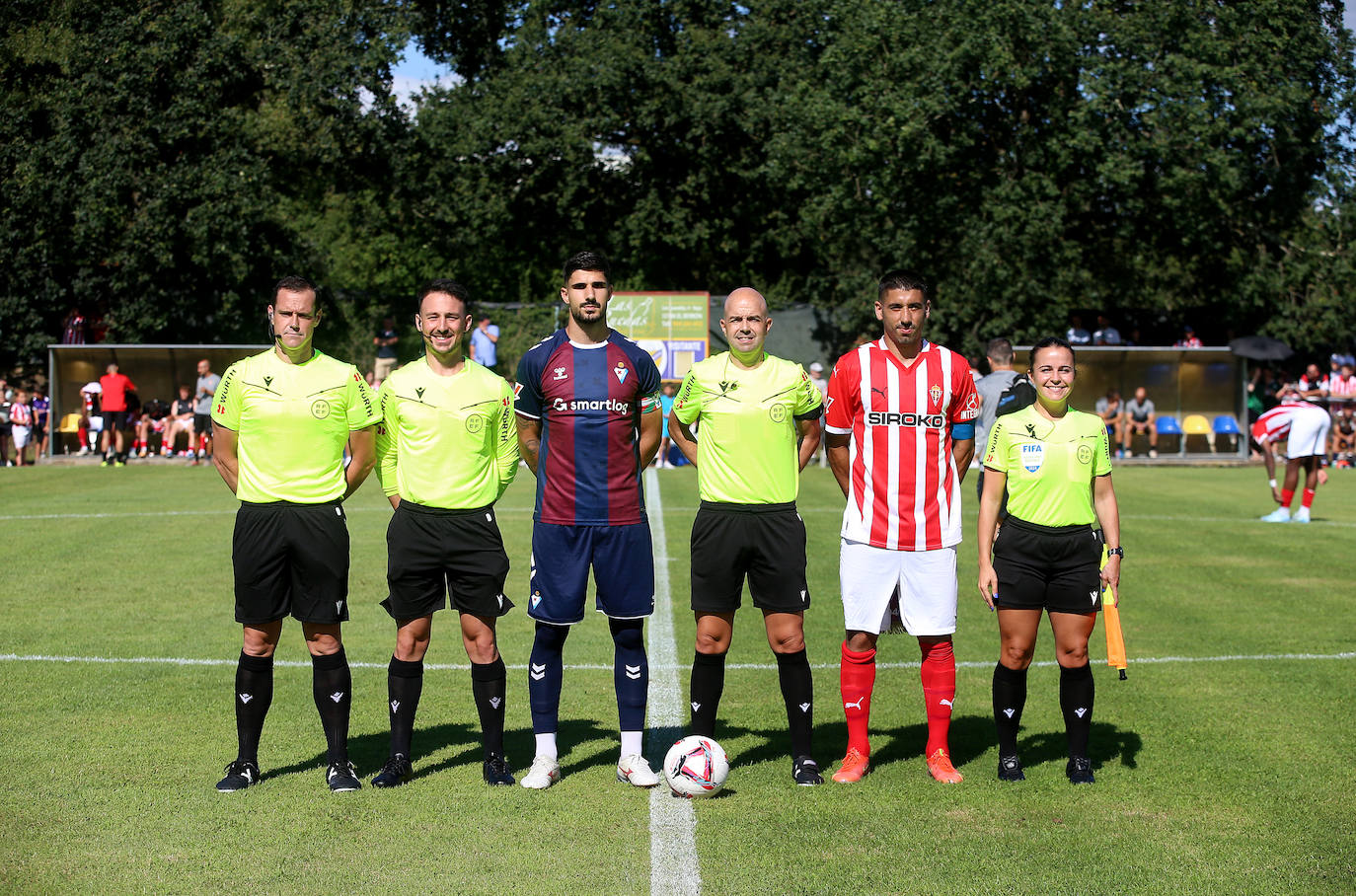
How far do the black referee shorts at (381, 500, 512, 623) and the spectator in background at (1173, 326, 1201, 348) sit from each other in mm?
29958

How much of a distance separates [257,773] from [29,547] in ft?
30.5

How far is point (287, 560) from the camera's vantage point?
5.90 meters

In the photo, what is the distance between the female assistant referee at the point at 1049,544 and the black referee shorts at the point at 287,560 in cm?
289

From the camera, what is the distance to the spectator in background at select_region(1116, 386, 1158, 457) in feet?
104

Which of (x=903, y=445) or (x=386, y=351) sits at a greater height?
(x=386, y=351)

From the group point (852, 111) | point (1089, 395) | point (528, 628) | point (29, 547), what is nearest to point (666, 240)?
point (852, 111)

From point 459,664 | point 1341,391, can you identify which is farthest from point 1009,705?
point 1341,391

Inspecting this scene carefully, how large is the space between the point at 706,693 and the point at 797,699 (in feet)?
1.39

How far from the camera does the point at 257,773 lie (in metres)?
5.91

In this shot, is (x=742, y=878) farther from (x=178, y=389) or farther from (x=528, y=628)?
(x=178, y=389)

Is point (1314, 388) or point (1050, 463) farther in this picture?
point (1314, 388)

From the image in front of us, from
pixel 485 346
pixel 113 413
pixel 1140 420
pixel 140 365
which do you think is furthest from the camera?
pixel 1140 420

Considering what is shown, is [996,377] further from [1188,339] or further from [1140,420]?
[1188,339]

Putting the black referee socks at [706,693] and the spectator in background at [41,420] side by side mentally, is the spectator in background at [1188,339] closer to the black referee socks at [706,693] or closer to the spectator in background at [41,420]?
the spectator in background at [41,420]
